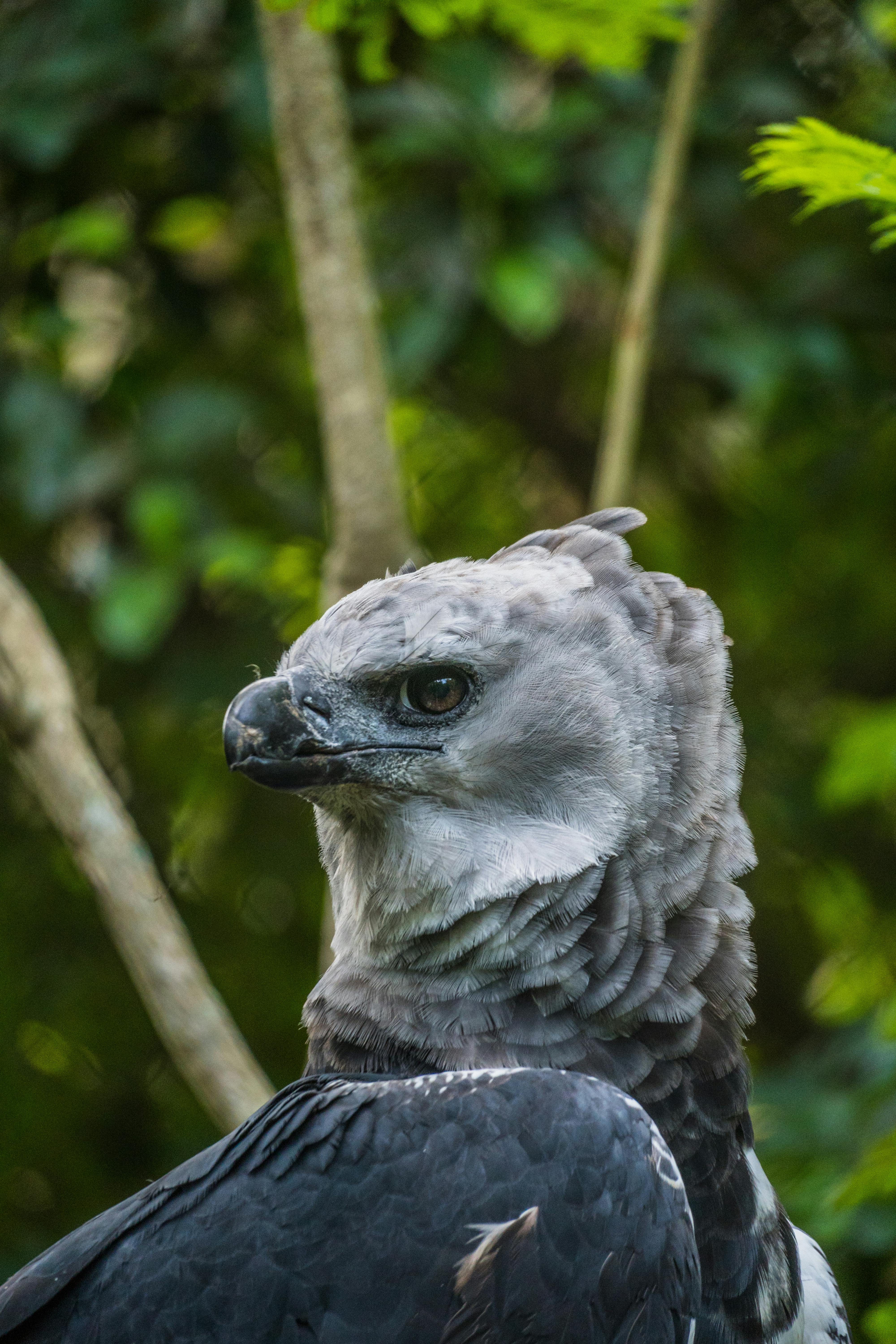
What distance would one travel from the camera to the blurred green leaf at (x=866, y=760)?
2596mm

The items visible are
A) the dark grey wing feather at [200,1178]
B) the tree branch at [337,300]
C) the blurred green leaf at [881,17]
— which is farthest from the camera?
the tree branch at [337,300]

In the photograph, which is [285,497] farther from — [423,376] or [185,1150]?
[185,1150]

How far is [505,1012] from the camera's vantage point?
1447 mm

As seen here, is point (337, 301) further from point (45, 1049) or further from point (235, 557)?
point (45, 1049)

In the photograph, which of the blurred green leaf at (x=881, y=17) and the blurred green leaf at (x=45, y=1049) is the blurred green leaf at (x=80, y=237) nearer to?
the blurred green leaf at (x=881, y=17)

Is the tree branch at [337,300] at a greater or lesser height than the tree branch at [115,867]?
greater

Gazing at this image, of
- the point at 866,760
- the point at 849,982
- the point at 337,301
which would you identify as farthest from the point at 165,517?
the point at 849,982

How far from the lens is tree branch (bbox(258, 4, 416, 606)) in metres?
2.00

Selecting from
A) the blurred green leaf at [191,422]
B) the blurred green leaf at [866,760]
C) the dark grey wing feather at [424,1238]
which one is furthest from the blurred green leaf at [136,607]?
the dark grey wing feather at [424,1238]

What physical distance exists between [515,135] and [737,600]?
1336 mm

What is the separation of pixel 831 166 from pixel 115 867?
4.15 feet

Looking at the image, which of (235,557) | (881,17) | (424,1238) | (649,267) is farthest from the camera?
(235,557)

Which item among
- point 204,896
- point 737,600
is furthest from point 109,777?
point 737,600

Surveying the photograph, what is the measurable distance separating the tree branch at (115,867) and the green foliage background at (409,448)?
29.9 inches
